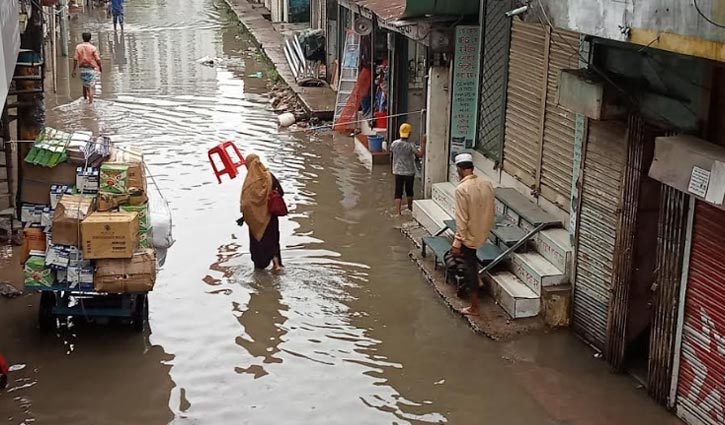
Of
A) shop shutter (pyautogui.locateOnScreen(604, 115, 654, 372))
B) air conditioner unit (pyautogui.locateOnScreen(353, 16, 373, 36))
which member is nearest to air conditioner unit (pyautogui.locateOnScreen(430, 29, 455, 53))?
air conditioner unit (pyautogui.locateOnScreen(353, 16, 373, 36))

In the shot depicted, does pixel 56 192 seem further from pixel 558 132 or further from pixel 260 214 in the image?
pixel 558 132

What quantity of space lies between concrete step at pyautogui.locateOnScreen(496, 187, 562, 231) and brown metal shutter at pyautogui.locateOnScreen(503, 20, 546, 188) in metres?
0.23

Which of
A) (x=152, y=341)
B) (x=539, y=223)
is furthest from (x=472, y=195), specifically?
(x=152, y=341)

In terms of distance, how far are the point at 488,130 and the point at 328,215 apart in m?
2.96

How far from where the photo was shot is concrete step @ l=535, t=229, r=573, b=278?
9789mm

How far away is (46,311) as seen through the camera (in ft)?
31.4

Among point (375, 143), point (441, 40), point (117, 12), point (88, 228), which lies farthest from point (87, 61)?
point (117, 12)

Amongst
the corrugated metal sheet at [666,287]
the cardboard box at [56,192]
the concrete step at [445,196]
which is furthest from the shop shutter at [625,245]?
the cardboard box at [56,192]

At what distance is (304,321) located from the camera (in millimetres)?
10273

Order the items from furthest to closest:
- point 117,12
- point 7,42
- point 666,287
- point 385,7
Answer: point 117,12 < point 385,7 < point 7,42 < point 666,287

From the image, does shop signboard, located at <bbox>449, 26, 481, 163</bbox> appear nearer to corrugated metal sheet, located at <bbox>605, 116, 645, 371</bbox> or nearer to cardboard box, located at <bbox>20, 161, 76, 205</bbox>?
corrugated metal sheet, located at <bbox>605, 116, 645, 371</bbox>

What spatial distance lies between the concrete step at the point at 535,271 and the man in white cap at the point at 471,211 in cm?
58

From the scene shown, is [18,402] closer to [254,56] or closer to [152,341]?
[152,341]

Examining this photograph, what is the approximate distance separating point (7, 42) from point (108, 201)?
5.72 ft
